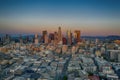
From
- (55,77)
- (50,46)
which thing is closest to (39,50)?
(50,46)

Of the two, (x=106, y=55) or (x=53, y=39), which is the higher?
(x=53, y=39)

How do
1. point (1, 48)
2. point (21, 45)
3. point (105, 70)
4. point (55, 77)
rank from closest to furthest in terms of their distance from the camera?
1. point (55, 77)
2. point (105, 70)
3. point (1, 48)
4. point (21, 45)

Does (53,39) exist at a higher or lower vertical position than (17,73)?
higher

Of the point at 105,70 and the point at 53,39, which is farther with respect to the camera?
the point at 53,39

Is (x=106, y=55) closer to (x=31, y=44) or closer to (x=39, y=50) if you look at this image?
(x=39, y=50)

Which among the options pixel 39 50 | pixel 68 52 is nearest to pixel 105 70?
pixel 68 52

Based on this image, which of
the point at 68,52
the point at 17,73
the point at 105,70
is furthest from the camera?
the point at 68,52

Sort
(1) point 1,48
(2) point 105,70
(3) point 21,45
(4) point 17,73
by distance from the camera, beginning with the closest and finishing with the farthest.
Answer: (4) point 17,73, (2) point 105,70, (1) point 1,48, (3) point 21,45

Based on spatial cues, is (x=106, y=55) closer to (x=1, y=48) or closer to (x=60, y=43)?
(x=60, y=43)

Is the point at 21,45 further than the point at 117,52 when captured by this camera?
Yes
